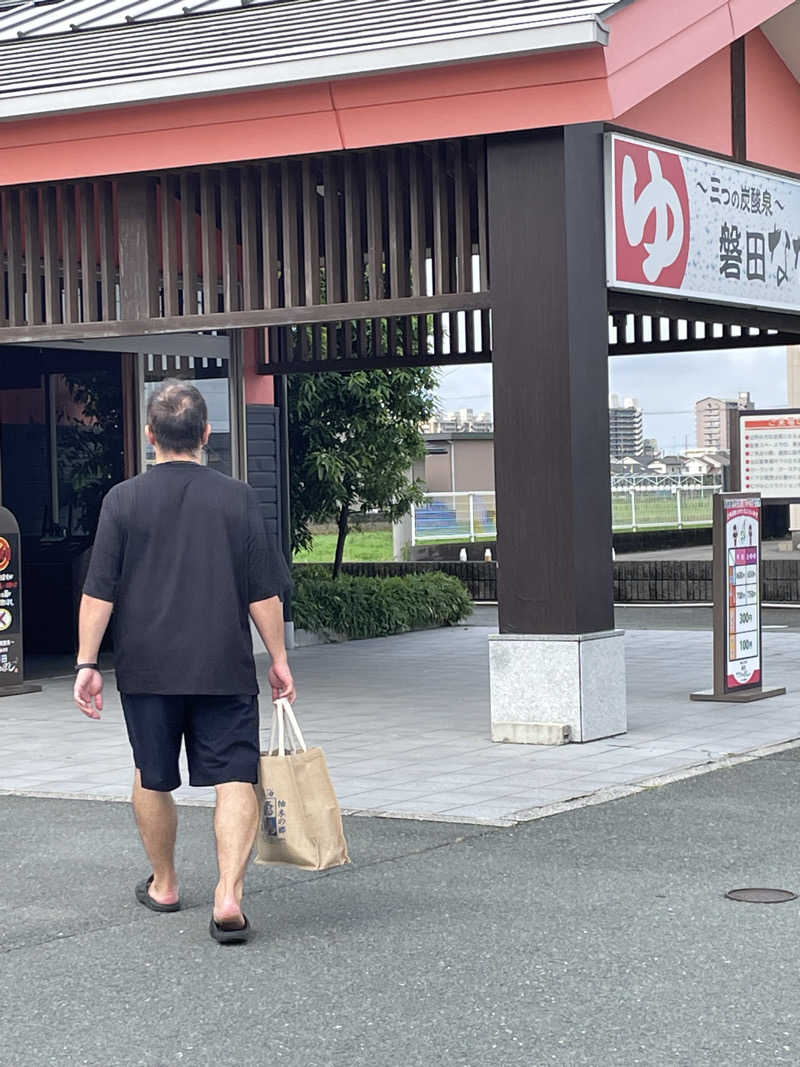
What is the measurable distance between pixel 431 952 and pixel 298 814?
66cm

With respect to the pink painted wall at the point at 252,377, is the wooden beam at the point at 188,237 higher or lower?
higher

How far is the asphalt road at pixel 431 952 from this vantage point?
492cm

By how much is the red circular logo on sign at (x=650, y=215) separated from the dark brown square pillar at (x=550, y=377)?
190 mm

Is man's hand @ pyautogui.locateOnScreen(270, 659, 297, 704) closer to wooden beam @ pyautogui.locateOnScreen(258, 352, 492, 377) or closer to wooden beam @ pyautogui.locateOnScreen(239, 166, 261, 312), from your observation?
wooden beam @ pyautogui.locateOnScreen(239, 166, 261, 312)

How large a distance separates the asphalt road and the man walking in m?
0.49

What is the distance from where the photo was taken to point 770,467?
19.8 m

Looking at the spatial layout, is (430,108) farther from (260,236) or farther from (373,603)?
(373,603)

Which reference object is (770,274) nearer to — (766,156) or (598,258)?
(766,156)

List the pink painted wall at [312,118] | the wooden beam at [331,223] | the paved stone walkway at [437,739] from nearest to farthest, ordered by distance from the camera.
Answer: the paved stone walkway at [437,739] < the pink painted wall at [312,118] < the wooden beam at [331,223]

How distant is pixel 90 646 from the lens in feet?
20.3

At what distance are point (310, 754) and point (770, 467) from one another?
14420 millimetres

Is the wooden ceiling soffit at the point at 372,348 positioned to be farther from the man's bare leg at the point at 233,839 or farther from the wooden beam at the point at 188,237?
the man's bare leg at the point at 233,839

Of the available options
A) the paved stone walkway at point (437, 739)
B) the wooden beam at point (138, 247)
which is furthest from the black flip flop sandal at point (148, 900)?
the wooden beam at point (138, 247)

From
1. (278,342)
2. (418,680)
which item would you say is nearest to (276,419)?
(278,342)
